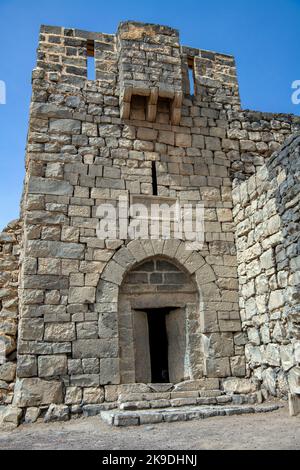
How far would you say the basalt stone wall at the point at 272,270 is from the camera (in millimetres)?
5742

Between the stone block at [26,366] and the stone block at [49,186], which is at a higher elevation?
the stone block at [49,186]

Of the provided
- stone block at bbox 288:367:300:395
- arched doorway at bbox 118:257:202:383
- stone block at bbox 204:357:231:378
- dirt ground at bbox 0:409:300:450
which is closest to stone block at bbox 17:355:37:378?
dirt ground at bbox 0:409:300:450

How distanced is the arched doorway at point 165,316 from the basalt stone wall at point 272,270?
2.85ft

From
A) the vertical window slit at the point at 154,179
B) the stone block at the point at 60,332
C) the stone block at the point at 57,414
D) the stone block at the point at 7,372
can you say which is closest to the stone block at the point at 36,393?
the stone block at the point at 57,414

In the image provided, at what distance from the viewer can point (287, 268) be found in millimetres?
5895

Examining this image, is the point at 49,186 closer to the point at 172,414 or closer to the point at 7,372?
the point at 7,372

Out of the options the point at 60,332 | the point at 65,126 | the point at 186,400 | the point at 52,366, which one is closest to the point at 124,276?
the point at 60,332

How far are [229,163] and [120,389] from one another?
438 cm

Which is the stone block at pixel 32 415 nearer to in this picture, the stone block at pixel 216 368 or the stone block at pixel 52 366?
the stone block at pixel 52 366

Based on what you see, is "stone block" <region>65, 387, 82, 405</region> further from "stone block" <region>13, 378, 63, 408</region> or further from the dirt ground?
the dirt ground

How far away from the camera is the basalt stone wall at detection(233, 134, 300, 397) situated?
574 cm
